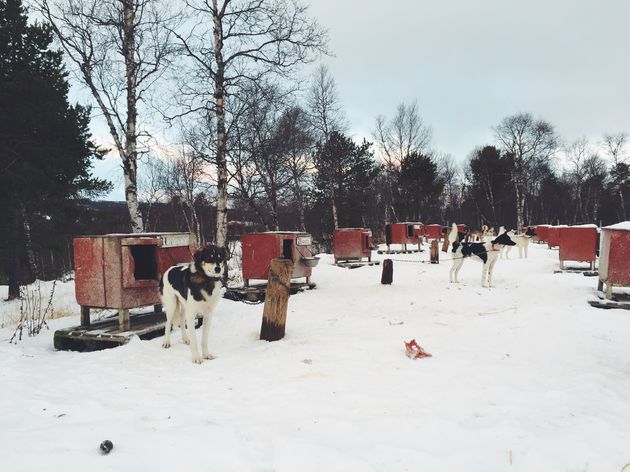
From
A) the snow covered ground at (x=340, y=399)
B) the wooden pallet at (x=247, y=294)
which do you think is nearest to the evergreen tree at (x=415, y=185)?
the wooden pallet at (x=247, y=294)

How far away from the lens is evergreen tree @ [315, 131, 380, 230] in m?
26.6

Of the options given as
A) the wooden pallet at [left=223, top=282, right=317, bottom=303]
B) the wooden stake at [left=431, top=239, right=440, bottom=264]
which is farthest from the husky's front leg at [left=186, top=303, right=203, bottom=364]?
the wooden stake at [left=431, top=239, right=440, bottom=264]

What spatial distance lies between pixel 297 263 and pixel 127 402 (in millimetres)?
6811

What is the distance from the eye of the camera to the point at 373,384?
401cm

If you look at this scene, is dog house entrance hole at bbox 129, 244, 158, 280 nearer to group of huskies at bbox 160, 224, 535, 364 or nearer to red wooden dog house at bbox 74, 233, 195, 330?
red wooden dog house at bbox 74, 233, 195, 330

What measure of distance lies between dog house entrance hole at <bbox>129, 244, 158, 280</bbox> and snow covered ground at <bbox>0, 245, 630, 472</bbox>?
1303 millimetres

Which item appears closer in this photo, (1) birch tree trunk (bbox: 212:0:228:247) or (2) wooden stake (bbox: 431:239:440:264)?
(1) birch tree trunk (bbox: 212:0:228:247)

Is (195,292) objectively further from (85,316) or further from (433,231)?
(433,231)

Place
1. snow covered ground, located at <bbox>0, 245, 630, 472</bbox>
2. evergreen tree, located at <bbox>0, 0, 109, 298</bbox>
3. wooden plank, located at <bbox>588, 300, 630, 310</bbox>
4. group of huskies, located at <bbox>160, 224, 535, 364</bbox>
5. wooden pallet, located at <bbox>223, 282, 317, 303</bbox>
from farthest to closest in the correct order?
evergreen tree, located at <bbox>0, 0, 109, 298</bbox> → wooden pallet, located at <bbox>223, 282, 317, 303</bbox> → wooden plank, located at <bbox>588, 300, 630, 310</bbox> → group of huskies, located at <bbox>160, 224, 535, 364</bbox> → snow covered ground, located at <bbox>0, 245, 630, 472</bbox>

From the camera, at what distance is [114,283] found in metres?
5.89

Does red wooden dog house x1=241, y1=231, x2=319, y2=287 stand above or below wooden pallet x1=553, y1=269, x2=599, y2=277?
above

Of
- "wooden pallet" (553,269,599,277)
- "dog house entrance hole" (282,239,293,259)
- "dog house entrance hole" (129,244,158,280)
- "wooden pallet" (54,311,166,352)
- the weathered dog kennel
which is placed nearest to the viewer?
"wooden pallet" (54,311,166,352)

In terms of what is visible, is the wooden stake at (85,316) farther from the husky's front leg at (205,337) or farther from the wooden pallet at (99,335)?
the husky's front leg at (205,337)

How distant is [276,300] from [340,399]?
2436 mm
